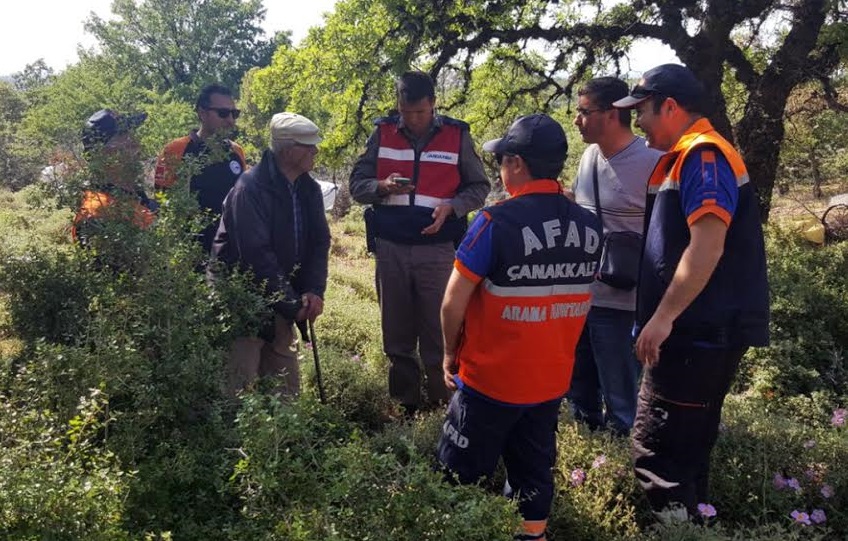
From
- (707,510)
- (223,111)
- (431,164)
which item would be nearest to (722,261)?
(707,510)

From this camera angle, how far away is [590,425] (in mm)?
3830

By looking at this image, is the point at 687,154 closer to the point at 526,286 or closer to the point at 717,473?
the point at 526,286

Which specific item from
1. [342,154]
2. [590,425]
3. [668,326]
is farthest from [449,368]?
[342,154]

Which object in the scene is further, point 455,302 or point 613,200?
point 613,200

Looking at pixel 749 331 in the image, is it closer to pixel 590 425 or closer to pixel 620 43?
pixel 590 425

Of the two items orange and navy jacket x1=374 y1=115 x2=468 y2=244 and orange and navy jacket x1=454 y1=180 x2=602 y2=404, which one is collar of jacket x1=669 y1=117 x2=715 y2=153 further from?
orange and navy jacket x1=374 y1=115 x2=468 y2=244

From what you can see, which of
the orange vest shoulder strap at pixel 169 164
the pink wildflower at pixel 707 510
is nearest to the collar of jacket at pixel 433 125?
the orange vest shoulder strap at pixel 169 164

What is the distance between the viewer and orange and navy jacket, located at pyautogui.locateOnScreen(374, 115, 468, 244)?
3943mm

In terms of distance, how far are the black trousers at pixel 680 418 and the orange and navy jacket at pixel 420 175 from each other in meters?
1.71

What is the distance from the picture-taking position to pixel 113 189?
9.69 feet

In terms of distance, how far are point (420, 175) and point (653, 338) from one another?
188cm

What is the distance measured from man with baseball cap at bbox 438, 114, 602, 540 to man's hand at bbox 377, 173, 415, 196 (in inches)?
51.8

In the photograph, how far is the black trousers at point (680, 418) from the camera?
2574 millimetres

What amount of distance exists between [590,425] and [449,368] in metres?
1.52
